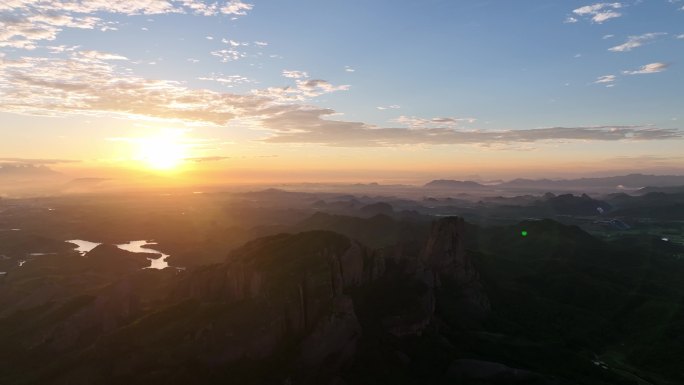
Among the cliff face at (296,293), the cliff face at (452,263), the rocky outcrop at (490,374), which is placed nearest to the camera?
the cliff face at (296,293)

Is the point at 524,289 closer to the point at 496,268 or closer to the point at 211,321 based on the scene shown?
the point at 496,268

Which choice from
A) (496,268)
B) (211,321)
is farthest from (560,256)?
(211,321)

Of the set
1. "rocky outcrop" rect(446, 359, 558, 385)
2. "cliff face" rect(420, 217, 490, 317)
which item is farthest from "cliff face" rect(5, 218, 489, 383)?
"rocky outcrop" rect(446, 359, 558, 385)

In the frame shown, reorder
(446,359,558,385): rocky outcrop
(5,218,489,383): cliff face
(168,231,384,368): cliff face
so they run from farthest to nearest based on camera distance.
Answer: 1. (446,359,558,385): rocky outcrop
2. (168,231,384,368): cliff face
3. (5,218,489,383): cliff face

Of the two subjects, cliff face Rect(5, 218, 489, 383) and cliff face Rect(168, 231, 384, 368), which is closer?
cliff face Rect(5, 218, 489, 383)

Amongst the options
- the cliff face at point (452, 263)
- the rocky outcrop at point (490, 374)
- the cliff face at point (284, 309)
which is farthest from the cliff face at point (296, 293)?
the cliff face at point (452, 263)

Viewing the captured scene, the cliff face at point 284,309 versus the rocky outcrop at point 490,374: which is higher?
the cliff face at point 284,309

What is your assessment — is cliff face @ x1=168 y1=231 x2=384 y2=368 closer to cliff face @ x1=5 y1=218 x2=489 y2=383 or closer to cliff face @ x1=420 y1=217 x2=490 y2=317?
cliff face @ x1=5 y1=218 x2=489 y2=383

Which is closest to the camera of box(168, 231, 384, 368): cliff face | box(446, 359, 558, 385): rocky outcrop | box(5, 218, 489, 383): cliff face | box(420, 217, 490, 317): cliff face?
box(5, 218, 489, 383): cliff face

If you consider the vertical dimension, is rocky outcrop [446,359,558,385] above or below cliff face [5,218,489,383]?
below

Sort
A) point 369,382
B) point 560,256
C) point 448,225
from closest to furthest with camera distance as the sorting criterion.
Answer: point 369,382 < point 448,225 < point 560,256

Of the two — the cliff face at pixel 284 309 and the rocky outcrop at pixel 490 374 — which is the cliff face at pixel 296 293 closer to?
the cliff face at pixel 284 309
